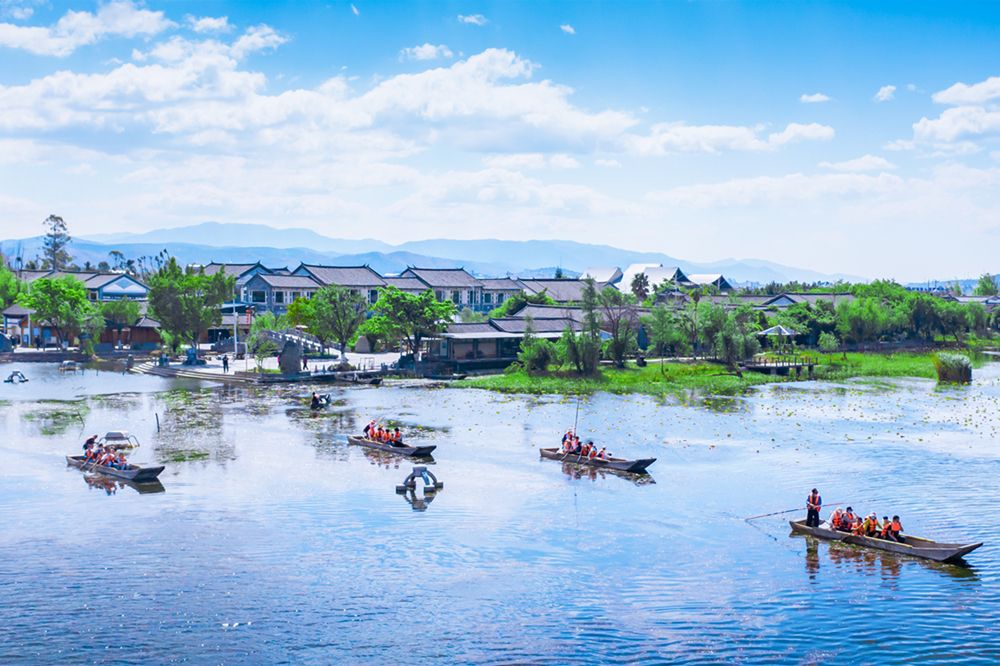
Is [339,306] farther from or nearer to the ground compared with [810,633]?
farther from the ground

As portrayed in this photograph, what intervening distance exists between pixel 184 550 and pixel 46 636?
6611mm

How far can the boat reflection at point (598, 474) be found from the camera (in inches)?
1555

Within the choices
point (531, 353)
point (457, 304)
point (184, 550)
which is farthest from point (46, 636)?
point (457, 304)

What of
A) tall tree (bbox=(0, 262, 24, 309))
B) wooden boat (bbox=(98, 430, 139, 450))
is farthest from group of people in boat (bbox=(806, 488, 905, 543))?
tall tree (bbox=(0, 262, 24, 309))

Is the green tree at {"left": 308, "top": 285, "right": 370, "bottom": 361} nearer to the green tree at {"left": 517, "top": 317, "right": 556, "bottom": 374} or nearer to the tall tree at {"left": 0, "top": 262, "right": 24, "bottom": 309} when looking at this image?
the green tree at {"left": 517, "top": 317, "right": 556, "bottom": 374}

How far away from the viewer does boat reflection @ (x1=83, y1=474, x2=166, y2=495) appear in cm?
3775

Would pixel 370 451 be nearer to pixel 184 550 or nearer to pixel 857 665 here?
pixel 184 550

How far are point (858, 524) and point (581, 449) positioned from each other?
14900 millimetres

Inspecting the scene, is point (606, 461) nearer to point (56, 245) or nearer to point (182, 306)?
point (182, 306)

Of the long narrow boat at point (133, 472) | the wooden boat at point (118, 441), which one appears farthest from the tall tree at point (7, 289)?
the long narrow boat at point (133, 472)

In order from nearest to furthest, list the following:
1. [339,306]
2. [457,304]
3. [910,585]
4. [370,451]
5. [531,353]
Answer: [910,585] < [370,451] < [531,353] < [339,306] < [457,304]

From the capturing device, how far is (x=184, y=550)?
29578 mm

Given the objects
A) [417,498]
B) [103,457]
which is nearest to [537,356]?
[417,498]

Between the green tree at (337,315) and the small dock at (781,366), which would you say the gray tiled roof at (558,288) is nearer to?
Result: the small dock at (781,366)
